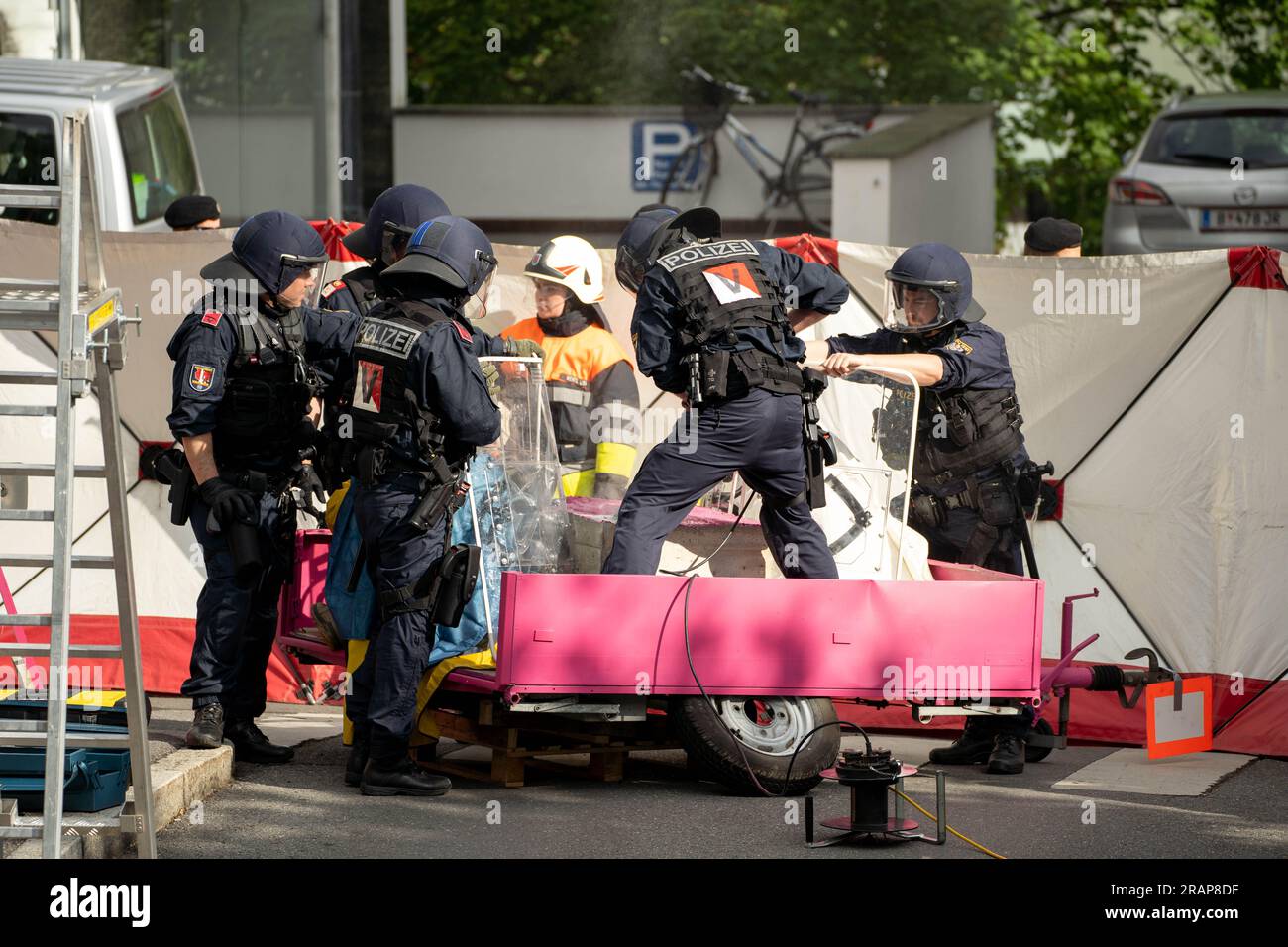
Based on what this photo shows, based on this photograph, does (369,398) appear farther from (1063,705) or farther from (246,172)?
(246,172)

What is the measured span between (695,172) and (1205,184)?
5751 millimetres

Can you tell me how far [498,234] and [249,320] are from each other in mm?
12079

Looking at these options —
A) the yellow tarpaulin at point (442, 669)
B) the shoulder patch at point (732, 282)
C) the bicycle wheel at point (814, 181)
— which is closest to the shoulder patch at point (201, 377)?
the yellow tarpaulin at point (442, 669)

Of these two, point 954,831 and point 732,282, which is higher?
point 732,282

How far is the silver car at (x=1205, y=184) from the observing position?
43.3 ft

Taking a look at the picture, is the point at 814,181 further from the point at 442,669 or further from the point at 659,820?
the point at 659,820

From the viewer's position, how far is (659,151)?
17844 mm

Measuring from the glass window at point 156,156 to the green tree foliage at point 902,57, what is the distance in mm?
9115

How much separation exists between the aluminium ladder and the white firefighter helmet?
252 cm

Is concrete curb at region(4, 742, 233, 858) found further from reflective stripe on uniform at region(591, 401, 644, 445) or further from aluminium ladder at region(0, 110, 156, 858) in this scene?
reflective stripe on uniform at region(591, 401, 644, 445)

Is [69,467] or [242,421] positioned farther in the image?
Answer: [242,421]

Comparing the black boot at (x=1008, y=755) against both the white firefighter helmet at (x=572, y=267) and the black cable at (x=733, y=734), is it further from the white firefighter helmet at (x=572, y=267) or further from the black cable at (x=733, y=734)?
the white firefighter helmet at (x=572, y=267)

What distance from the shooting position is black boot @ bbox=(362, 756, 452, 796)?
625 centimetres

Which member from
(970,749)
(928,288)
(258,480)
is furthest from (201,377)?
(970,749)
